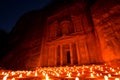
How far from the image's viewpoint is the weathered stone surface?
9125 mm

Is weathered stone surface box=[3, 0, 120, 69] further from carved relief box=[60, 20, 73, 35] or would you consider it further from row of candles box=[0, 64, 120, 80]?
row of candles box=[0, 64, 120, 80]

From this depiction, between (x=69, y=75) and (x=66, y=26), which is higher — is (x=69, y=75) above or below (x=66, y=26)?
below

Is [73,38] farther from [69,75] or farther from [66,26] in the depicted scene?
[69,75]

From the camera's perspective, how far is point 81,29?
39.8ft

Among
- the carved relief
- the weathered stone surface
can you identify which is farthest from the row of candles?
the carved relief

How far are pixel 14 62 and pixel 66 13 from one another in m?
9.88

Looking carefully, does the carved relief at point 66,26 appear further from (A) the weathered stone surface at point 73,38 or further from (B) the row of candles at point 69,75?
(B) the row of candles at point 69,75

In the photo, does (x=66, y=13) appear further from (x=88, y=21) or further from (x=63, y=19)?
(x=88, y=21)

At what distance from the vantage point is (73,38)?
11828 millimetres

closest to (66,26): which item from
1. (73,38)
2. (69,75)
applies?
(73,38)

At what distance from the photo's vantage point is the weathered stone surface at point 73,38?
29.9 feet

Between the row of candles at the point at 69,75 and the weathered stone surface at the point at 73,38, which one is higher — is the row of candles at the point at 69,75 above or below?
below

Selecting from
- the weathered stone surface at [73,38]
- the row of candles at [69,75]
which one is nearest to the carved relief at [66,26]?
the weathered stone surface at [73,38]

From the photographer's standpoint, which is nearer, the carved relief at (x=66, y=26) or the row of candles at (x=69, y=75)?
the row of candles at (x=69, y=75)
